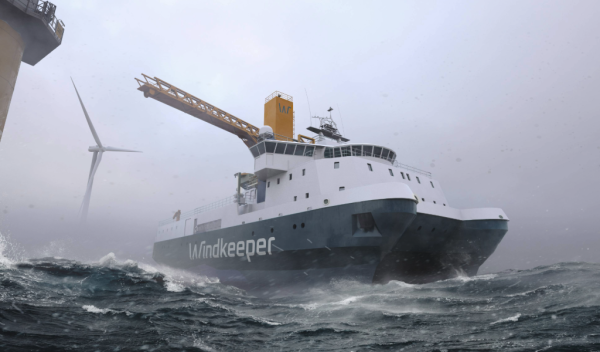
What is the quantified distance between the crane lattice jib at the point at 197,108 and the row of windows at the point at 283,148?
735 centimetres

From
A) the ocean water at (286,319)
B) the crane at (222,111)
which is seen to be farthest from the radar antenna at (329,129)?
the ocean water at (286,319)

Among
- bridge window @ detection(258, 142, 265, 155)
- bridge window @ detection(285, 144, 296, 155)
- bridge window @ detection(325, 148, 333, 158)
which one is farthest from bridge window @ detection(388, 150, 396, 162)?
bridge window @ detection(258, 142, 265, 155)

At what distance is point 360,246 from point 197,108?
1769cm

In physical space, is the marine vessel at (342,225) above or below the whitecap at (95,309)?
above

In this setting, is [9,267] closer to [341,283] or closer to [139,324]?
[139,324]

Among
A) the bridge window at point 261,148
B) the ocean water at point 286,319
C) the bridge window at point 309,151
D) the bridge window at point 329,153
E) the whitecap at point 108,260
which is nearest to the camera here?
the ocean water at point 286,319

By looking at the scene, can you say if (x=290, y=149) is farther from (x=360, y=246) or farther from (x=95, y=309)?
(x=95, y=309)

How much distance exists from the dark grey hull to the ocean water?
8.19ft

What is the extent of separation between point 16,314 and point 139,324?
7.23 feet

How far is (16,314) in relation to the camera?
5996mm

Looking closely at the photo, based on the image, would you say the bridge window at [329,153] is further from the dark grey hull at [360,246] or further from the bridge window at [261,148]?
the dark grey hull at [360,246]

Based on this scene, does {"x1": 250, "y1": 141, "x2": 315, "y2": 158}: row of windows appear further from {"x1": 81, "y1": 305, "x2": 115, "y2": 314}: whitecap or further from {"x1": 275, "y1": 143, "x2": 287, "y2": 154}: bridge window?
{"x1": 81, "y1": 305, "x2": 115, "y2": 314}: whitecap

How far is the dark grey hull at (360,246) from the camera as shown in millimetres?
13633

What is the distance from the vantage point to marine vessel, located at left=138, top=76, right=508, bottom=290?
13.7 m
